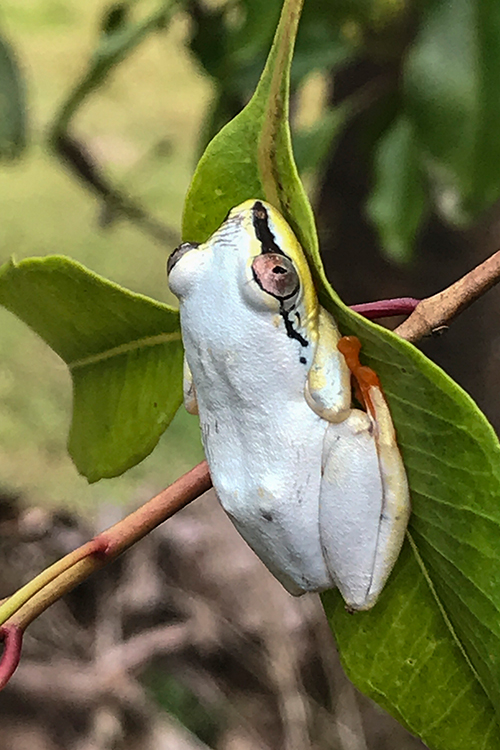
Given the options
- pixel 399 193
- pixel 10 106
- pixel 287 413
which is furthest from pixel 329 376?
pixel 10 106

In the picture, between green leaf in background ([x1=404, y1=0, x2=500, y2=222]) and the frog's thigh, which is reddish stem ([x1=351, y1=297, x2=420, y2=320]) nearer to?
the frog's thigh

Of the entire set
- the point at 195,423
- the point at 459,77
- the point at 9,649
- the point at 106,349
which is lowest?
the point at 195,423

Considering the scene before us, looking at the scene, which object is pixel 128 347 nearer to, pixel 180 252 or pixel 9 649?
pixel 180 252

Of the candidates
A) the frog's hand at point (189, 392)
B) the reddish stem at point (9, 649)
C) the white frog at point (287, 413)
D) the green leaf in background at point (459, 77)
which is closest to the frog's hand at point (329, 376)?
the white frog at point (287, 413)

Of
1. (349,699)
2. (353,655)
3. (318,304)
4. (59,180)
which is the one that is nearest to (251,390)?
(318,304)

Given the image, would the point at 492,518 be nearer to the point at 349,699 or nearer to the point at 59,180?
the point at 349,699

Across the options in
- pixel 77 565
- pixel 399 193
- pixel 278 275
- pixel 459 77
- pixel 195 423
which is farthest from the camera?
pixel 195 423

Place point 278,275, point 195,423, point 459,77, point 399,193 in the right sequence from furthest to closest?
point 195,423, point 399,193, point 459,77, point 278,275
